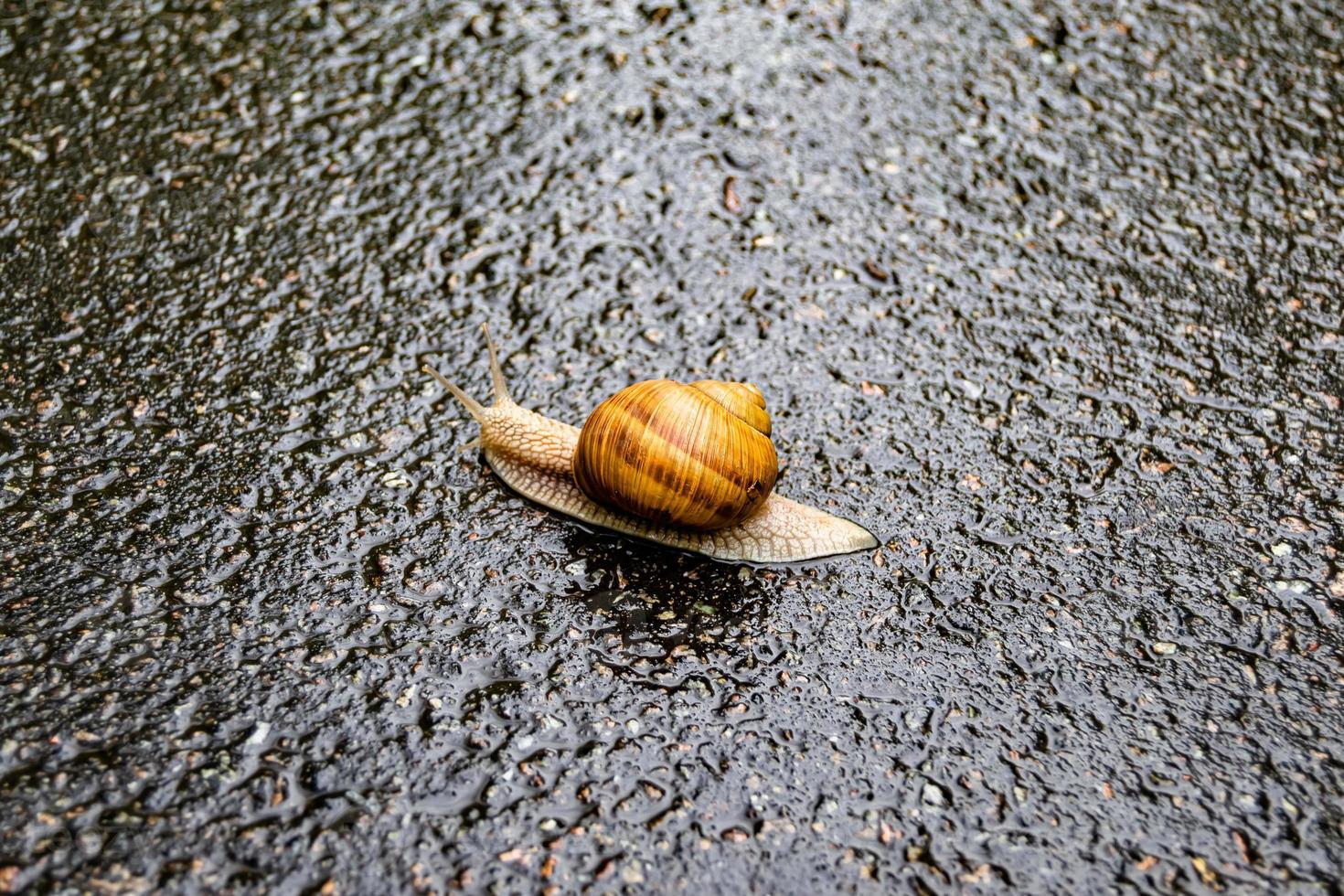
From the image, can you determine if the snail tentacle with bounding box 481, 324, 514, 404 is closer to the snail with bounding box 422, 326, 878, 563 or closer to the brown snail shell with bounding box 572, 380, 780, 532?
the snail with bounding box 422, 326, 878, 563

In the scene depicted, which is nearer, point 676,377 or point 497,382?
point 497,382

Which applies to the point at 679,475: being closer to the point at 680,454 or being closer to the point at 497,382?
the point at 680,454

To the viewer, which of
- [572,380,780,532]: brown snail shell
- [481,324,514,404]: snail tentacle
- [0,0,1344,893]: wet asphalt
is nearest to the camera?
[0,0,1344,893]: wet asphalt

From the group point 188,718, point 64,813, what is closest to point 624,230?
point 188,718

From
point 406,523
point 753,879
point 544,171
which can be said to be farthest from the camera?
point 544,171

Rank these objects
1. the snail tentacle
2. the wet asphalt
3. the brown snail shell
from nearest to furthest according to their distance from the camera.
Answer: the wet asphalt, the brown snail shell, the snail tentacle

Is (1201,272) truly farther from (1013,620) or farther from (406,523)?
(406,523)

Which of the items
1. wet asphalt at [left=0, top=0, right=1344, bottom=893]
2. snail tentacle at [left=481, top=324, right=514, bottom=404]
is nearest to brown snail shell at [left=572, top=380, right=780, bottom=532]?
wet asphalt at [left=0, top=0, right=1344, bottom=893]

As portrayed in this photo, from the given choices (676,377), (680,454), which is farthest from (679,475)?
(676,377)
